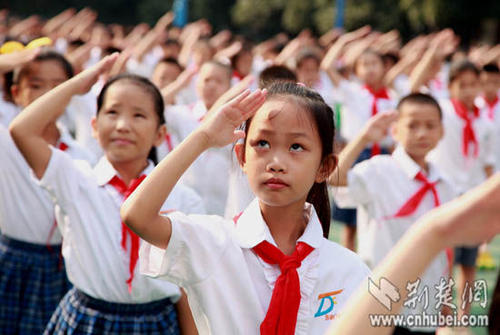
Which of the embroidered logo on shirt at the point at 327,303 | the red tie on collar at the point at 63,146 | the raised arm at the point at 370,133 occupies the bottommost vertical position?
the embroidered logo on shirt at the point at 327,303

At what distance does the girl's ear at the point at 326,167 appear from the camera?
184 centimetres

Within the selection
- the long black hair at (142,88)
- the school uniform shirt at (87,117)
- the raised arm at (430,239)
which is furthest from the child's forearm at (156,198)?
the school uniform shirt at (87,117)

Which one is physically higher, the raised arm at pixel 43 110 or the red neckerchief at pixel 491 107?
the red neckerchief at pixel 491 107

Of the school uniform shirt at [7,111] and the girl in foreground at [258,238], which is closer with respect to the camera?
the girl in foreground at [258,238]

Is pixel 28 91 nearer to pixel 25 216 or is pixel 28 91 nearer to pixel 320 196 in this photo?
pixel 25 216

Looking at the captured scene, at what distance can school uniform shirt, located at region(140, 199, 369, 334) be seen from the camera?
1.62 metres

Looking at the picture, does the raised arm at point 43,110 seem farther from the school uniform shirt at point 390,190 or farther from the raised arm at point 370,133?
the school uniform shirt at point 390,190

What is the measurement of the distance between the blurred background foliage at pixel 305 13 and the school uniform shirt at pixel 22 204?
1992 centimetres

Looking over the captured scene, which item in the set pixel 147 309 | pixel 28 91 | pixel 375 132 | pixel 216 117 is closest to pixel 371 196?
pixel 375 132

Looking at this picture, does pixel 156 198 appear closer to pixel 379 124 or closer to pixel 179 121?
pixel 379 124

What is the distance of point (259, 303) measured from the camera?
1.65 metres

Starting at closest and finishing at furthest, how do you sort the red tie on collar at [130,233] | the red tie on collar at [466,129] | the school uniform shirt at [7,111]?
1. the red tie on collar at [130,233]
2. the school uniform shirt at [7,111]
3. the red tie on collar at [466,129]

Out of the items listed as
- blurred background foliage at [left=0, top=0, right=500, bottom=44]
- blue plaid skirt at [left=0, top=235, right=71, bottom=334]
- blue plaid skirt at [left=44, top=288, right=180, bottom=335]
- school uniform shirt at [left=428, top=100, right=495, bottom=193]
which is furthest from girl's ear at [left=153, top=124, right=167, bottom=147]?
blurred background foliage at [left=0, top=0, right=500, bottom=44]

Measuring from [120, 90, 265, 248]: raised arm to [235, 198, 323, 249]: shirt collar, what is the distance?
199 mm
